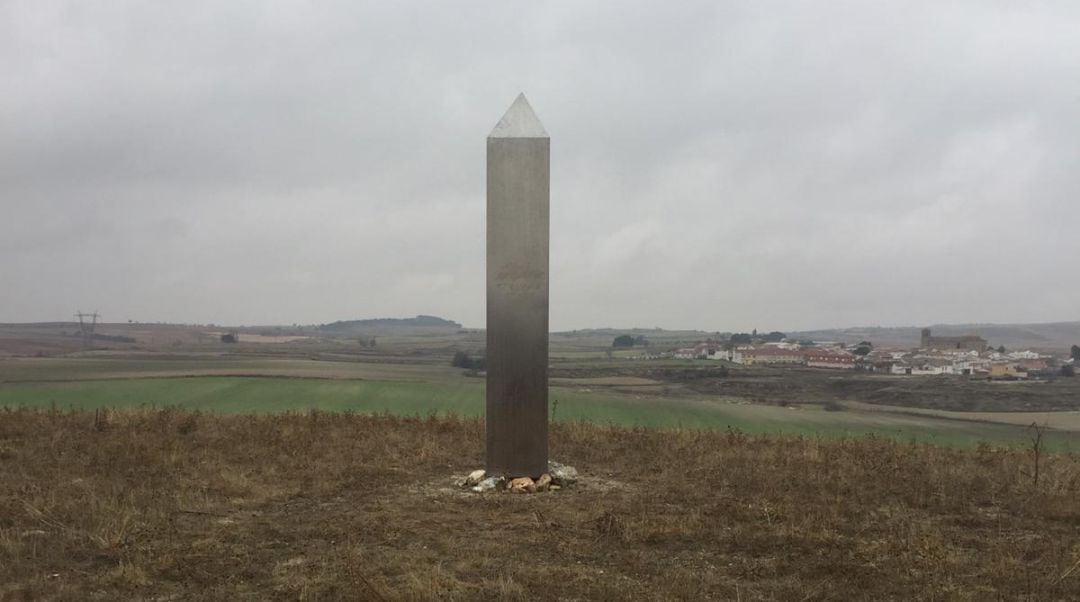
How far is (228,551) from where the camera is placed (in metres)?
7.19

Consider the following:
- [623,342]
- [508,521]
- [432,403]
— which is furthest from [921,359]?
[508,521]

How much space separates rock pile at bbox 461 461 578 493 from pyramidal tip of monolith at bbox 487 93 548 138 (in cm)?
504

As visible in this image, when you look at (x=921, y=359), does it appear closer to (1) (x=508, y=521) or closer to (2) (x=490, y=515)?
(2) (x=490, y=515)

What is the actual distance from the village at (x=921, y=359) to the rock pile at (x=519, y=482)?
157 feet

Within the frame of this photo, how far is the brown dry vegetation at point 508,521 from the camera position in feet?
A: 20.1

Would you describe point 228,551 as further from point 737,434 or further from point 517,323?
point 737,434

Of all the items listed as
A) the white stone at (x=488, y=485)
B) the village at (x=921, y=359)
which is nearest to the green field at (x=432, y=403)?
the white stone at (x=488, y=485)

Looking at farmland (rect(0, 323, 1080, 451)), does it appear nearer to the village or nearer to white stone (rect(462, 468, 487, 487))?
the village

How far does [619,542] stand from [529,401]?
3485mm

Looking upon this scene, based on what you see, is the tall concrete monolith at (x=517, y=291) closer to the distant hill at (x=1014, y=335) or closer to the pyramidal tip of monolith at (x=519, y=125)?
the pyramidal tip of monolith at (x=519, y=125)

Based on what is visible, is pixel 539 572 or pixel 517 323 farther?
pixel 517 323

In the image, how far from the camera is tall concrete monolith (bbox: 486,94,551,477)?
34.7 feet

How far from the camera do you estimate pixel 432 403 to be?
104 feet

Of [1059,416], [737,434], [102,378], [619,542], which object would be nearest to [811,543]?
[619,542]
